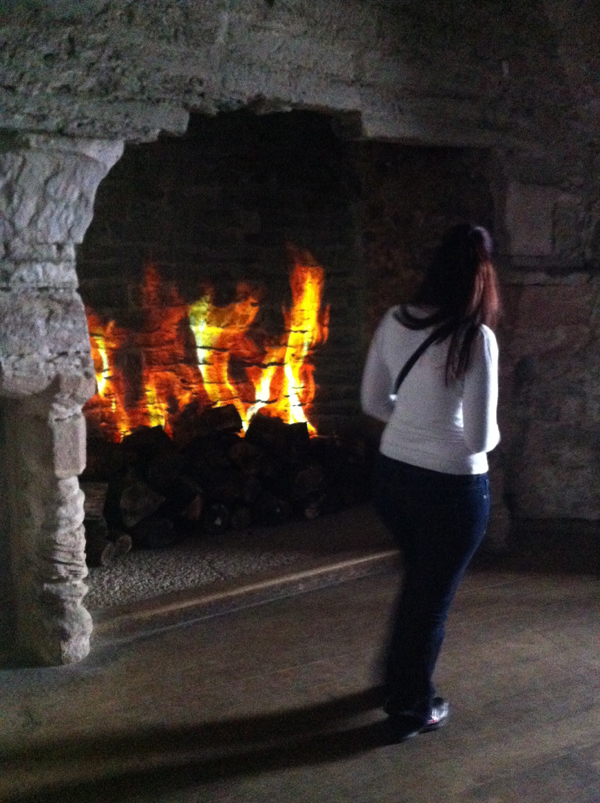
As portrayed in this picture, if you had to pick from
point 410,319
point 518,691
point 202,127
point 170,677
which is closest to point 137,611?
point 170,677

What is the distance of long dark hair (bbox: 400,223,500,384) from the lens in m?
2.50

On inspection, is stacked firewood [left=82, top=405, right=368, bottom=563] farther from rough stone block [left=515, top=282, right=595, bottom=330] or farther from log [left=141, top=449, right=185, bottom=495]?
rough stone block [left=515, top=282, right=595, bottom=330]

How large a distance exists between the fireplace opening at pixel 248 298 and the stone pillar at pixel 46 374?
1011 millimetres

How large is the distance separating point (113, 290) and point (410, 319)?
2.57 metres

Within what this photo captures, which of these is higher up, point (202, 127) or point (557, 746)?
point (202, 127)

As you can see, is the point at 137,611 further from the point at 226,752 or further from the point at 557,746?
the point at 557,746

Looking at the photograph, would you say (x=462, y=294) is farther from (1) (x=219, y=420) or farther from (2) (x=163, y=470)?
(1) (x=219, y=420)

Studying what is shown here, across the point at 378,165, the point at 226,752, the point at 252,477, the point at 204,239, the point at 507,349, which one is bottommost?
the point at 226,752

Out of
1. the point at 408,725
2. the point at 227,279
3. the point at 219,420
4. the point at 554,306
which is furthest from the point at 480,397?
the point at 227,279

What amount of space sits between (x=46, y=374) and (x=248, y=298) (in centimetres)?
225

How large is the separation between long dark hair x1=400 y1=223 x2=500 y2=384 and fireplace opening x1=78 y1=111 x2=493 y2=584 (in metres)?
1.94

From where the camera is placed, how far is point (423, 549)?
263 centimetres

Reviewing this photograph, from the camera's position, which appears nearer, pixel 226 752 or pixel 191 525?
pixel 226 752

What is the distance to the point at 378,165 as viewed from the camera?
4.82 metres
